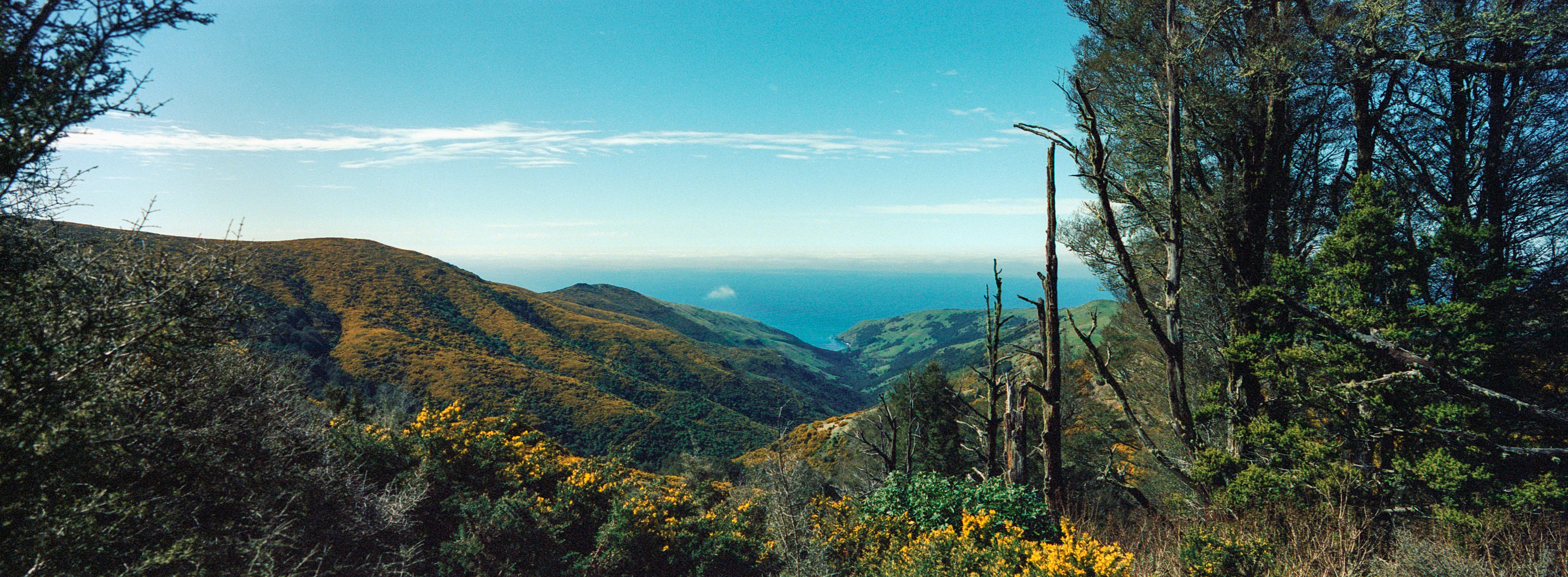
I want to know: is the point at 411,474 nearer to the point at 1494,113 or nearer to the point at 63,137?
the point at 63,137

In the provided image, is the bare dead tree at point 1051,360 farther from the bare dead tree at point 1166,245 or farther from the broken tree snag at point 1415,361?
the broken tree snag at point 1415,361

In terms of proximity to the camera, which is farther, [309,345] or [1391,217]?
[309,345]

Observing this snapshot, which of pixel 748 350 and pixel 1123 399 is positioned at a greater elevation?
pixel 1123 399

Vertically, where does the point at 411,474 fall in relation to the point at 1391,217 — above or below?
below

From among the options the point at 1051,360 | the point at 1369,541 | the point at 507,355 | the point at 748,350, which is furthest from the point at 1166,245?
the point at 748,350

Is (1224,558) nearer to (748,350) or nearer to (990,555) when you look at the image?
(990,555)

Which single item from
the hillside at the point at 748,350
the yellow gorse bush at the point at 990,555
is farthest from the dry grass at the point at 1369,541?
the hillside at the point at 748,350

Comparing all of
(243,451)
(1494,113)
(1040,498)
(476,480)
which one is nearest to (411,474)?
(476,480)
